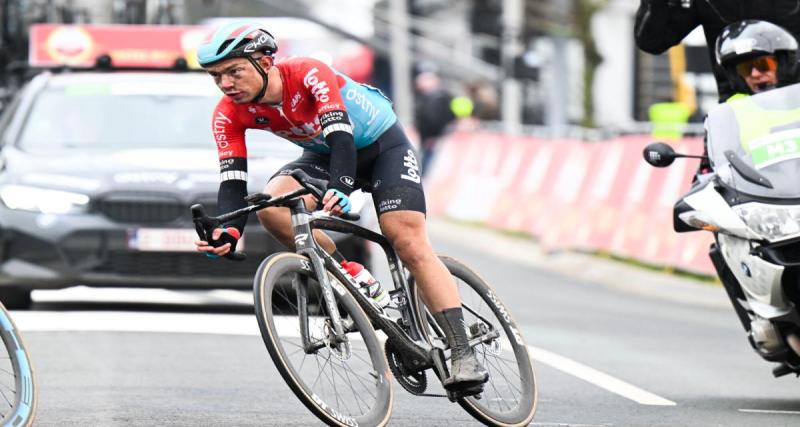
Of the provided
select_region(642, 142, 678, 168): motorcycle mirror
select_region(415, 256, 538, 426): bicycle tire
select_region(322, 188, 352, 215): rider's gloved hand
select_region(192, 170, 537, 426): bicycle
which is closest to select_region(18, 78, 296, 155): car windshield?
select_region(642, 142, 678, 168): motorcycle mirror

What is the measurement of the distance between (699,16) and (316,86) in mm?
3251

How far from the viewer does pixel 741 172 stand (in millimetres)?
8352

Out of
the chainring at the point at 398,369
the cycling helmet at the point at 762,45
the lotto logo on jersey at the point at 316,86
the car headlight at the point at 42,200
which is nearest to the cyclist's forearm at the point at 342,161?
the lotto logo on jersey at the point at 316,86

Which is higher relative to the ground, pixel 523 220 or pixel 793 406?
pixel 793 406

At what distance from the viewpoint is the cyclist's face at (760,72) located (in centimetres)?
887

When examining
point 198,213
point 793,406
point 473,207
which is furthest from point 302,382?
point 473,207

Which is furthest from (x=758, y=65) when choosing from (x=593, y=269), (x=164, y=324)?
(x=593, y=269)

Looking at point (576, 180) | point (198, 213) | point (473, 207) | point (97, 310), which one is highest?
point (198, 213)

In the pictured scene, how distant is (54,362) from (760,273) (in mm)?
3680

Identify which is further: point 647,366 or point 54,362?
point 647,366

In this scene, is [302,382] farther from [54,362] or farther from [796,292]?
[54,362]

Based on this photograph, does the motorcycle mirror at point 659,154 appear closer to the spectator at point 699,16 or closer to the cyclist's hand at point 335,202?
the spectator at point 699,16

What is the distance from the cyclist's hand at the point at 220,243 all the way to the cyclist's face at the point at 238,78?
50 centimetres

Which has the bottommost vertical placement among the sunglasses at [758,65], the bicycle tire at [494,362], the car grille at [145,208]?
the car grille at [145,208]
